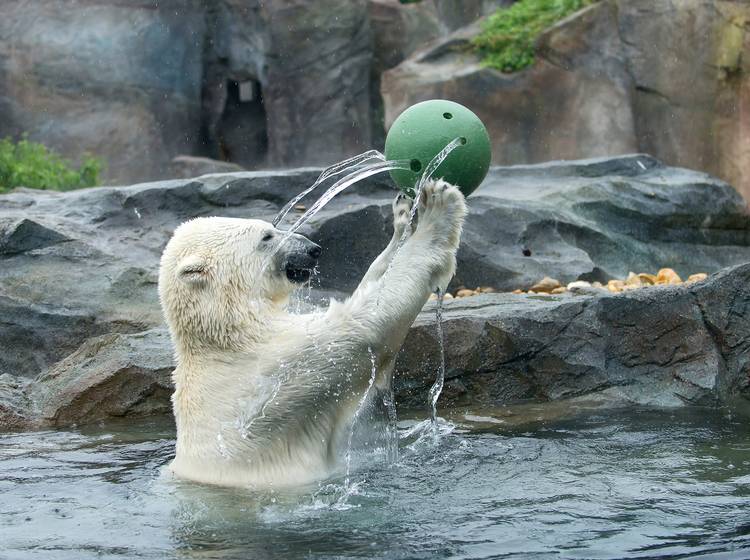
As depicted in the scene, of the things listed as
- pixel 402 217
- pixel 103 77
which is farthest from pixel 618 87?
pixel 402 217

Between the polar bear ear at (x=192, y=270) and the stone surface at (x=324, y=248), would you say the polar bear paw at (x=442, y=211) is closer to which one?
the polar bear ear at (x=192, y=270)

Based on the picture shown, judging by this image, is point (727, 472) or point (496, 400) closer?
point (727, 472)

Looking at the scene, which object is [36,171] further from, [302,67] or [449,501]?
[449,501]

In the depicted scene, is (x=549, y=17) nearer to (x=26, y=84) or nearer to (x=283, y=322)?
(x=26, y=84)

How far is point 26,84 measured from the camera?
54.3 ft

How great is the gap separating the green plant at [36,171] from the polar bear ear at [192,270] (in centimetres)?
897

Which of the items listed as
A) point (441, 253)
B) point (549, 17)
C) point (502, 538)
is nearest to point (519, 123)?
point (549, 17)

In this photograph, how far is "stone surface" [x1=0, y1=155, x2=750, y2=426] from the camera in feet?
18.3

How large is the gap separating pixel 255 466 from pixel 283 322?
0.57m

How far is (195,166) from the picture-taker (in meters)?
16.7

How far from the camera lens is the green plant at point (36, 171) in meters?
13.0

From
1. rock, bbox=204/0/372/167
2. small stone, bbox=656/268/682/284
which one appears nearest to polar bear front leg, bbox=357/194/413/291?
small stone, bbox=656/268/682/284

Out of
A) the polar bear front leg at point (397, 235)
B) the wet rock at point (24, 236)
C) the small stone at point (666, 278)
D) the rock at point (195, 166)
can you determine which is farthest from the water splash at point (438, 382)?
the rock at point (195, 166)

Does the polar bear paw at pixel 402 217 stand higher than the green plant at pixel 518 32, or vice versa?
the green plant at pixel 518 32
